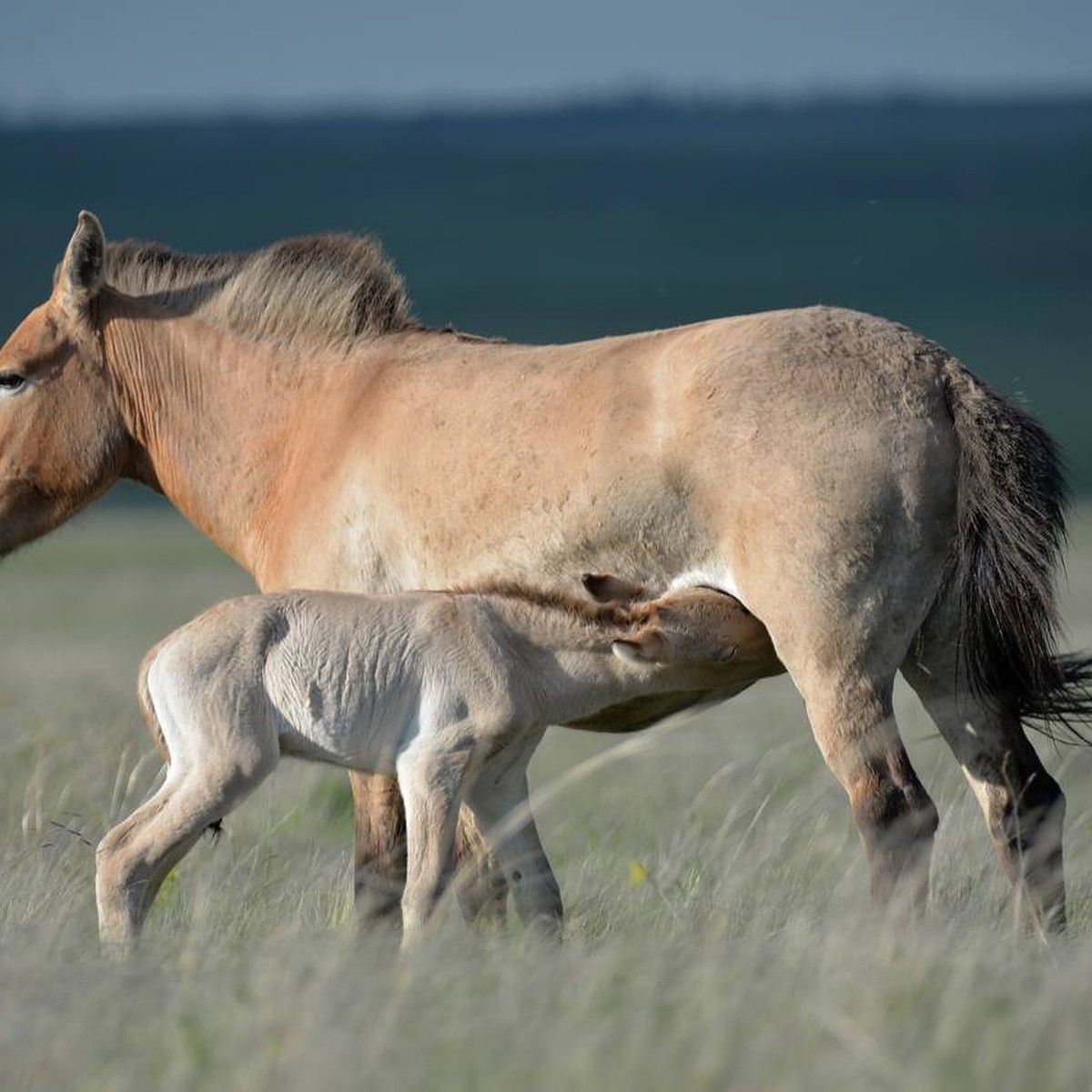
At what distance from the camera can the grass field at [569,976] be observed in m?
4.19

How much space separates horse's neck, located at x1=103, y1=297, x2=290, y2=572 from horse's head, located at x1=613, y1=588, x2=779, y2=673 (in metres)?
1.79

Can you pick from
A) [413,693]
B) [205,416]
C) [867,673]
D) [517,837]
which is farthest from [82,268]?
[867,673]

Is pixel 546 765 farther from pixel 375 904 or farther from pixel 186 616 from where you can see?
pixel 186 616

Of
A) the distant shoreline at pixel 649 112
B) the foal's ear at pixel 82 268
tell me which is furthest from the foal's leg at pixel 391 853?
the distant shoreline at pixel 649 112

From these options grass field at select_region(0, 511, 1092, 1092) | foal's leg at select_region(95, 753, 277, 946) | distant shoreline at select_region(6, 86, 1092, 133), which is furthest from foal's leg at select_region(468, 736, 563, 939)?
distant shoreline at select_region(6, 86, 1092, 133)

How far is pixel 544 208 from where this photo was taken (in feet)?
275

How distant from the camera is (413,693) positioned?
634cm

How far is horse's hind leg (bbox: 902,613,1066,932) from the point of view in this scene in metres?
6.36

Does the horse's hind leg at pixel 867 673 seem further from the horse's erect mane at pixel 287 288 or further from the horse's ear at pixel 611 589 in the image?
the horse's erect mane at pixel 287 288

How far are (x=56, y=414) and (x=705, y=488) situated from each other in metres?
2.94

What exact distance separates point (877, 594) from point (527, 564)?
118cm

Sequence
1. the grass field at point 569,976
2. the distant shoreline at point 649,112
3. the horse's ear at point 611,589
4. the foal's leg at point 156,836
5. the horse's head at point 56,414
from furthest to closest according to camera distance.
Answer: the distant shoreline at point 649,112 → the horse's head at point 56,414 → the horse's ear at point 611,589 → the foal's leg at point 156,836 → the grass field at point 569,976

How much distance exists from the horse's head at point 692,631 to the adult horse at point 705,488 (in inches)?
3.8

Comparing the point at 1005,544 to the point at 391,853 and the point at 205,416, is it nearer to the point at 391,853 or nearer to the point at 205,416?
the point at 391,853
